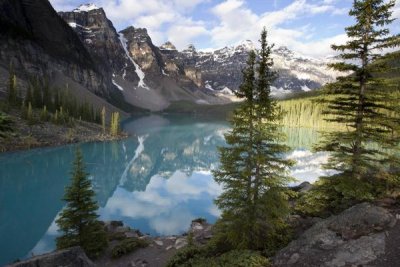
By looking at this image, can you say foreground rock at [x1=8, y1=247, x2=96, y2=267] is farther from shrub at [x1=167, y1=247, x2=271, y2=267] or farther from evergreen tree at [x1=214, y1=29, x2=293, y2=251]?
evergreen tree at [x1=214, y1=29, x2=293, y2=251]

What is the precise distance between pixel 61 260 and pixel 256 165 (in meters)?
9.91

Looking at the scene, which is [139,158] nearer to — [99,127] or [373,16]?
[99,127]

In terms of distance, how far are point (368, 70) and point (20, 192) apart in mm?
A: 43873

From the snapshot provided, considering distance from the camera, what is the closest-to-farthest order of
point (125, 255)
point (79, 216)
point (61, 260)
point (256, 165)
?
point (61, 260), point (256, 165), point (79, 216), point (125, 255)

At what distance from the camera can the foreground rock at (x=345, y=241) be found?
468 inches

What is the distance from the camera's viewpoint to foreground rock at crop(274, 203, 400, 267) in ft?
39.0

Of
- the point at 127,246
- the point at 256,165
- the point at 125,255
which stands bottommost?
the point at 125,255

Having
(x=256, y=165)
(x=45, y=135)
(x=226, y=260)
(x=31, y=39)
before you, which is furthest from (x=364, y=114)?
(x=31, y=39)

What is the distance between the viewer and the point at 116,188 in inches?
1886

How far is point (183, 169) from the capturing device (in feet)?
207

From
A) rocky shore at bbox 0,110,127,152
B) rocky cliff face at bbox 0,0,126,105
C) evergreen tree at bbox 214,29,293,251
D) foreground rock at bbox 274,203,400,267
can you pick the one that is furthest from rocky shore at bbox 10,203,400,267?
rocky cliff face at bbox 0,0,126,105

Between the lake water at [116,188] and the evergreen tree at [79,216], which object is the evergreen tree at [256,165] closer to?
the evergreen tree at [79,216]

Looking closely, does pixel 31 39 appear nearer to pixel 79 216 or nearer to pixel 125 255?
pixel 79 216

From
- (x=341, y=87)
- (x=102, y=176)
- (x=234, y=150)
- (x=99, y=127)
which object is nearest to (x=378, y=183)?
(x=341, y=87)
